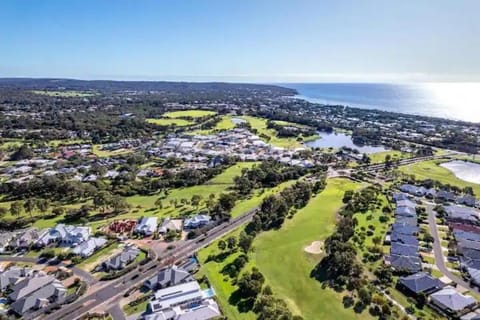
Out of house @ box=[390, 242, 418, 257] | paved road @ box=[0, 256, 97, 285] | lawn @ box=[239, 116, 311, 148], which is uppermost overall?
house @ box=[390, 242, 418, 257]

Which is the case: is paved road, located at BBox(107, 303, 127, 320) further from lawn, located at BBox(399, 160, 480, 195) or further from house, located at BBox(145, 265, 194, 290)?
lawn, located at BBox(399, 160, 480, 195)

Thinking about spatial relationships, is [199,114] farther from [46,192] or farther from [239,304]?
[239,304]

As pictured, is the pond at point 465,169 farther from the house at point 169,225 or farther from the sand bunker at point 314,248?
the house at point 169,225

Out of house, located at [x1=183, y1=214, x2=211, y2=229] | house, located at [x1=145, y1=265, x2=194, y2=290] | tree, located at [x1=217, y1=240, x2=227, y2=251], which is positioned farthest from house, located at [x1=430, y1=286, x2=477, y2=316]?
house, located at [x1=183, y1=214, x2=211, y2=229]

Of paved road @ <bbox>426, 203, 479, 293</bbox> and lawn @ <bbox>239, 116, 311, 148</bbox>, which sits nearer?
paved road @ <bbox>426, 203, 479, 293</bbox>

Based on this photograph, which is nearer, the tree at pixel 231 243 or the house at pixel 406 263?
the house at pixel 406 263

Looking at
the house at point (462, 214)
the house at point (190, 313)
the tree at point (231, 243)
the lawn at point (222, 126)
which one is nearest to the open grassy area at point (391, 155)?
the house at point (462, 214)
